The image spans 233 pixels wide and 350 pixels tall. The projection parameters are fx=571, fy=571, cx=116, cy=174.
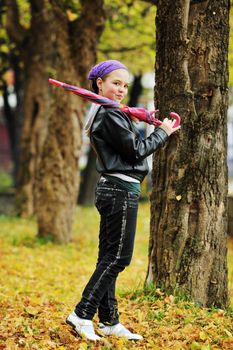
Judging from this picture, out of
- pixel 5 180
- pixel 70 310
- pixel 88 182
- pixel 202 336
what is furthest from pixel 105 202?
pixel 5 180

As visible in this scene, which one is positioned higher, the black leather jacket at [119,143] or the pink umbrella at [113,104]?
the pink umbrella at [113,104]

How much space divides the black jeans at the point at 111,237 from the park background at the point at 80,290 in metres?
0.35

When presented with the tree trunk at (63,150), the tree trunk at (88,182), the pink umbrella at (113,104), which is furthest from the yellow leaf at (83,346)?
the tree trunk at (88,182)

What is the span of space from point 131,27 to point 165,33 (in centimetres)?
874

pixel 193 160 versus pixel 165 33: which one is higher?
pixel 165 33

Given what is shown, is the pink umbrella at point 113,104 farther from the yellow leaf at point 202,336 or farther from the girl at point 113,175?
the yellow leaf at point 202,336

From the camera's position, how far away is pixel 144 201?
20141 mm

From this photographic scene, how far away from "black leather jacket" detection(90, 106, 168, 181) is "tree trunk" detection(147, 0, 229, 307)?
825 mm

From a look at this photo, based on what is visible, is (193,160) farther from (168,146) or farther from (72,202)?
(72,202)

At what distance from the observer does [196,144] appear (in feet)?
16.1

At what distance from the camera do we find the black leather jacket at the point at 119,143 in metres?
4.02

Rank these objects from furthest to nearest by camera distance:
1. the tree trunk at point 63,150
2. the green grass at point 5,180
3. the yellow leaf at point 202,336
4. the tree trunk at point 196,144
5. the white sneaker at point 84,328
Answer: the green grass at point 5,180
the tree trunk at point 63,150
the tree trunk at point 196,144
the yellow leaf at point 202,336
the white sneaker at point 84,328

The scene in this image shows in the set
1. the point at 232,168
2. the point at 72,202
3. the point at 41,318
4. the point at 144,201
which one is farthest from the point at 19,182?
the point at 232,168

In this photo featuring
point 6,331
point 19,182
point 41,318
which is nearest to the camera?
point 6,331
